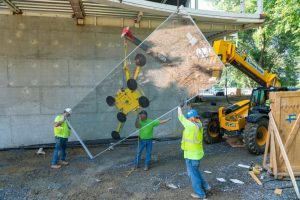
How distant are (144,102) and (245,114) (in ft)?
13.3

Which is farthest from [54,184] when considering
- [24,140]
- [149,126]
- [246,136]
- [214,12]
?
[214,12]

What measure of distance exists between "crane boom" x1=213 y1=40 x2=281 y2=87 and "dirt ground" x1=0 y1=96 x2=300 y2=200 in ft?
7.43

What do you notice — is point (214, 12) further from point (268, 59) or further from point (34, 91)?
point (268, 59)

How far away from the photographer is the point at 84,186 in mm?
6410

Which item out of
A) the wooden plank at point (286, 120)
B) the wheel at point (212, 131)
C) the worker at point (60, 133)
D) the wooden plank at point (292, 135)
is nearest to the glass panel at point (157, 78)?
the worker at point (60, 133)

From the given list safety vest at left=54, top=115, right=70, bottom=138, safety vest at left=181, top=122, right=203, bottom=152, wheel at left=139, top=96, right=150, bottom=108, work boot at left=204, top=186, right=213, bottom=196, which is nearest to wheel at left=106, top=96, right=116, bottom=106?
wheel at left=139, top=96, right=150, bottom=108

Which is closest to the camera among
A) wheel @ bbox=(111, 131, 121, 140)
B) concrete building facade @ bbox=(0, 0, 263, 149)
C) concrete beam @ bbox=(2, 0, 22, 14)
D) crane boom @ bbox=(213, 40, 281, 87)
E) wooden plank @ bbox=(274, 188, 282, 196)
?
wooden plank @ bbox=(274, 188, 282, 196)

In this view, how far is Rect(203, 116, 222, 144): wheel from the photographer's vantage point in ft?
31.4

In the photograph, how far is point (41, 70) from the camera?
9.65 meters

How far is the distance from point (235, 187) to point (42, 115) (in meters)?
6.29

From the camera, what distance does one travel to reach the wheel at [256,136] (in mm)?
8148

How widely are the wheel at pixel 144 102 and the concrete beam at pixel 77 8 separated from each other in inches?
125

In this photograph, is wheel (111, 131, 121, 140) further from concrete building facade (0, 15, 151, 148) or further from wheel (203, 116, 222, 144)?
wheel (203, 116, 222, 144)

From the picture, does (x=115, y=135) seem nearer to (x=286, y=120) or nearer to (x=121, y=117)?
(x=121, y=117)
